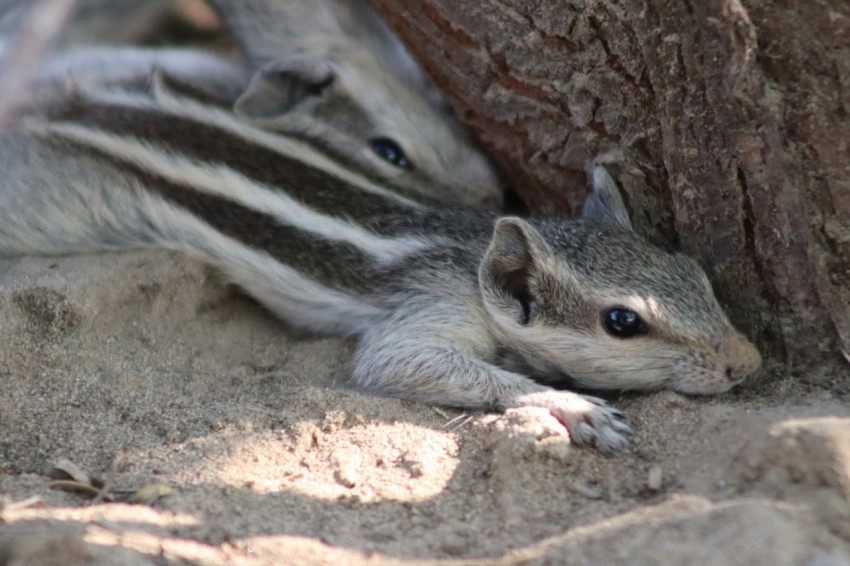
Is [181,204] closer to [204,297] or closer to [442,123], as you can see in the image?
[204,297]

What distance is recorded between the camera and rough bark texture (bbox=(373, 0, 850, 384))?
12.5 ft

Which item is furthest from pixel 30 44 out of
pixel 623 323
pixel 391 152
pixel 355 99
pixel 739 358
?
pixel 355 99

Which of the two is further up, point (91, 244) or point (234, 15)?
point (234, 15)

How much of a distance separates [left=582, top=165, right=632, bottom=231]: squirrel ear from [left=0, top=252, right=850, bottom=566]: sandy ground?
87 centimetres

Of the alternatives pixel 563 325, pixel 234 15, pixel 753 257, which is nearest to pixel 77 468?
pixel 563 325

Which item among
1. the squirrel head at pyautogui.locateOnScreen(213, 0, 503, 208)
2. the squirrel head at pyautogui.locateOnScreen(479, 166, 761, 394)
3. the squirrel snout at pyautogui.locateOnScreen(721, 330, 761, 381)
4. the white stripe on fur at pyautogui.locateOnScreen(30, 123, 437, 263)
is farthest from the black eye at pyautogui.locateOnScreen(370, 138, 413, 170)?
the squirrel snout at pyautogui.locateOnScreen(721, 330, 761, 381)

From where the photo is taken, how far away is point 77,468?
3.87 metres

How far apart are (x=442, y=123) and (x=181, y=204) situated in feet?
5.75

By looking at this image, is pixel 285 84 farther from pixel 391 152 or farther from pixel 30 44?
pixel 30 44

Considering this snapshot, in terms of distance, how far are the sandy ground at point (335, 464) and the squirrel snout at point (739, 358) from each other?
12cm

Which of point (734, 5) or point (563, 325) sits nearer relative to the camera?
point (734, 5)

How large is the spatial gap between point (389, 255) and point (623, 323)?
1.34m

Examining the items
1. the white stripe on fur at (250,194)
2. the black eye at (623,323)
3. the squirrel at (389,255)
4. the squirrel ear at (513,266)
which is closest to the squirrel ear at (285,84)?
the squirrel at (389,255)

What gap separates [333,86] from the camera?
6406 millimetres
